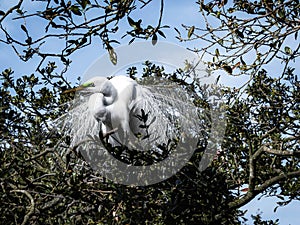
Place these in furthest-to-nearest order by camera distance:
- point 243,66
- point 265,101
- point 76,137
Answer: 1. point 76,137
2. point 265,101
3. point 243,66

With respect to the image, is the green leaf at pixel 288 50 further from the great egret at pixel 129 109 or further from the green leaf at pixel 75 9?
the green leaf at pixel 75 9

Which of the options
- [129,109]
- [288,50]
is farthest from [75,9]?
[129,109]

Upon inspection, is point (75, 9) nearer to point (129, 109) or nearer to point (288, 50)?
point (288, 50)

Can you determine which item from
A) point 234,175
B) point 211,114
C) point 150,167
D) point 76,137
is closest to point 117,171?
point 150,167

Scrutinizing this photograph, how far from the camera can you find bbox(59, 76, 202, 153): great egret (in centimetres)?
317

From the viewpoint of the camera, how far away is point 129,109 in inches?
144

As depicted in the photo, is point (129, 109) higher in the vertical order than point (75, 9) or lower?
higher

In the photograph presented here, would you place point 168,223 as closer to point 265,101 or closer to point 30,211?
point 30,211

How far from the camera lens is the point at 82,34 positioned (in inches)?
74.7

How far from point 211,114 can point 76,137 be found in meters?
0.89

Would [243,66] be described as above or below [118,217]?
above

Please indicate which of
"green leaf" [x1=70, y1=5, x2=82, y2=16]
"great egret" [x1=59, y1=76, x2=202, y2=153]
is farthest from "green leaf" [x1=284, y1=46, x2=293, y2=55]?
"green leaf" [x1=70, y1=5, x2=82, y2=16]

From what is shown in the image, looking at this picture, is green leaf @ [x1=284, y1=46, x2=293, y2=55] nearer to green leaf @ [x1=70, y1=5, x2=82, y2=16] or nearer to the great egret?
the great egret

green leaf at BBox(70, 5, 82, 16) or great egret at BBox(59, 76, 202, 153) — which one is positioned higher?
great egret at BBox(59, 76, 202, 153)
